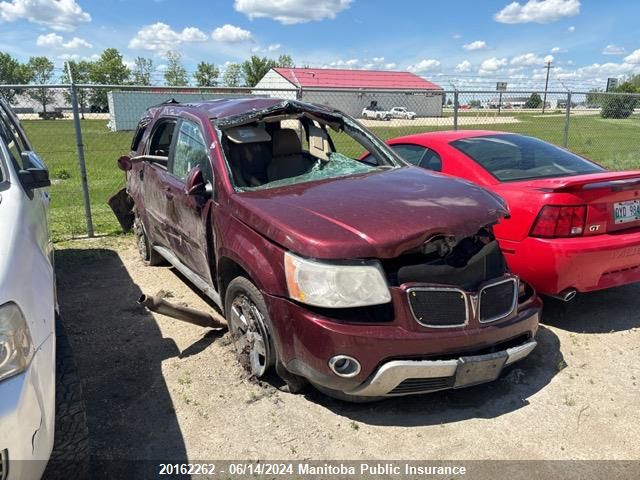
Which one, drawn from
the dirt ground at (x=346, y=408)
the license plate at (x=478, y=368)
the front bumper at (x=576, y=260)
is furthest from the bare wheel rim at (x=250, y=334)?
the front bumper at (x=576, y=260)

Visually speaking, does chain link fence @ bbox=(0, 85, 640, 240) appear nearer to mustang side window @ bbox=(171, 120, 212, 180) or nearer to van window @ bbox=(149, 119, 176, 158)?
van window @ bbox=(149, 119, 176, 158)

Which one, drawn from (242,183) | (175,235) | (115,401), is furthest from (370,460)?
(175,235)

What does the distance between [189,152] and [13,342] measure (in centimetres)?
250

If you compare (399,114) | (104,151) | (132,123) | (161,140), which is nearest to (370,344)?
(161,140)

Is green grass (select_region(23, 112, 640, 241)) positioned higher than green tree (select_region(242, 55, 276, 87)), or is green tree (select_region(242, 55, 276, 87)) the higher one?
green tree (select_region(242, 55, 276, 87))

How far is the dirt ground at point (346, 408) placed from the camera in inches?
109

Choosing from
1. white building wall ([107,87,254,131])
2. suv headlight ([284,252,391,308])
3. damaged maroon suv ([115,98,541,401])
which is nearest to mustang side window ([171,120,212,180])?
damaged maroon suv ([115,98,541,401])

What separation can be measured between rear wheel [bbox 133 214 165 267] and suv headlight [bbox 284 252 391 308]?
3.37 meters

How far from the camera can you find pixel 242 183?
3.63 metres

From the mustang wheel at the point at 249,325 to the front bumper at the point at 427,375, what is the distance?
64cm

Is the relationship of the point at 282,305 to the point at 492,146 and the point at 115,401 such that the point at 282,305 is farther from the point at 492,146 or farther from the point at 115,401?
the point at 492,146

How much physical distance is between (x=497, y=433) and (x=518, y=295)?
0.84 metres

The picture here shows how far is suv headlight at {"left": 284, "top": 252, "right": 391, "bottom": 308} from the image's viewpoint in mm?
2646

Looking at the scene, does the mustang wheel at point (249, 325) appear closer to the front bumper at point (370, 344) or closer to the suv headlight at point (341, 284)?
the front bumper at point (370, 344)
